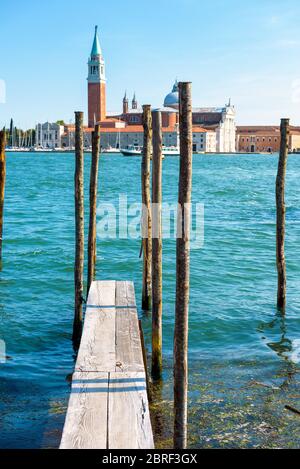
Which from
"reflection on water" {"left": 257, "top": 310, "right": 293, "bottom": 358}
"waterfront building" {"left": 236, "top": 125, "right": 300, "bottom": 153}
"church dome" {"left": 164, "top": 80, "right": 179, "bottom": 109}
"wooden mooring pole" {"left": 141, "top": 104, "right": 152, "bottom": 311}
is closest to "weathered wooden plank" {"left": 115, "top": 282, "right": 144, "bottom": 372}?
"wooden mooring pole" {"left": 141, "top": 104, "right": 152, "bottom": 311}

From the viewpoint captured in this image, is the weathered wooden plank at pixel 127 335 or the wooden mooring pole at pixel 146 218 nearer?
the weathered wooden plank at pixel 127 335

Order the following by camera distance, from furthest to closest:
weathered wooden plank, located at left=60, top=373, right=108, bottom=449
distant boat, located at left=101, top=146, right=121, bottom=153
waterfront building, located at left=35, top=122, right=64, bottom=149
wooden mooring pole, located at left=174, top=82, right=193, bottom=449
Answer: waterfront building, located at left=35, top=122, right=64, bottom=149, distant boat, located at left=101, top=146, right=121, bottom=153, wooden mooring pole, located at left=174, top=82, right=193, bottom=449, weathered wooden plank, located at left=60, top=373, right=108, bottom=449

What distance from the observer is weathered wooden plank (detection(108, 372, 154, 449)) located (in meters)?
3.15

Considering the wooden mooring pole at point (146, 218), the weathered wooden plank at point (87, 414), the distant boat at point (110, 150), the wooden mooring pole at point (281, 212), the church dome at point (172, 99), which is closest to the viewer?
the weathered wooden plank at point (87, 414)

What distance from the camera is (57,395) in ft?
16.5

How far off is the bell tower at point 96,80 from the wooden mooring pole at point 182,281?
294 ft

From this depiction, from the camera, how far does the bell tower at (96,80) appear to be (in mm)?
91812

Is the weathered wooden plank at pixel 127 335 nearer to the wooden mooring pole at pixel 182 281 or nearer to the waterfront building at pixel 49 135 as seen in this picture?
the wooden mooring pole at pixel 182 281

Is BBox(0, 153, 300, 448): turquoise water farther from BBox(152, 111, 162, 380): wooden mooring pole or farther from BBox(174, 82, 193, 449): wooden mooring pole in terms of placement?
BBox(174, 82, 193, 449): wooden mooring pole

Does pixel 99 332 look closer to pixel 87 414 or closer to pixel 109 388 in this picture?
pixel 109 388

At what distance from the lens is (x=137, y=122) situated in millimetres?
101375

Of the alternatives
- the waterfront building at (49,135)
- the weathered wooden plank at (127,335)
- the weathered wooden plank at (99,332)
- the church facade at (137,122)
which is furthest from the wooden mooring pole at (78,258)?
the waterfront building at (49,135)

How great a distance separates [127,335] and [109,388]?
0.94m

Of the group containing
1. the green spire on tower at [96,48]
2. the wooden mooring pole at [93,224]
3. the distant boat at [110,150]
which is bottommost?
the wooden mooring pole at [93,224]
